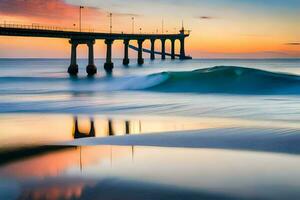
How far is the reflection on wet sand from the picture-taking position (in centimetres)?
804

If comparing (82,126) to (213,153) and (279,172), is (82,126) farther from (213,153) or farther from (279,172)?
(279,172)

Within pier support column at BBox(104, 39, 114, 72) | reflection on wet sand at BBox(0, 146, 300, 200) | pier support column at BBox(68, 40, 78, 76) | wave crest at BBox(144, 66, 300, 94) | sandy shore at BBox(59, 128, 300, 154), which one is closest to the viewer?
reflection on wet sand at BBox(0, 146, 300, 200)

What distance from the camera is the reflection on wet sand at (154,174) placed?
316 inches

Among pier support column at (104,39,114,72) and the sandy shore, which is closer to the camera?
the sandy shore

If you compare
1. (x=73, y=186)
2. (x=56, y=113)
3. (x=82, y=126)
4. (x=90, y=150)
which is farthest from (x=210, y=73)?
(x=73, y=186)

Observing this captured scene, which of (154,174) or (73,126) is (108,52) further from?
(154,174)

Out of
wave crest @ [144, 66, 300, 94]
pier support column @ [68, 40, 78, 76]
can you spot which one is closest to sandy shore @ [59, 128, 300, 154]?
wave crest @ [144, 66, 300, 94]

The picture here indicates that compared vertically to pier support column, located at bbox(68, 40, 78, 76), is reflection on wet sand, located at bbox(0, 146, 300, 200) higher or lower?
lower

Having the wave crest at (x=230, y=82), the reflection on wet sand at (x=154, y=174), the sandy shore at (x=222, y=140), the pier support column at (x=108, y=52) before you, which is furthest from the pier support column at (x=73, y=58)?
the reflection on wet sand at (x=154, y=174)

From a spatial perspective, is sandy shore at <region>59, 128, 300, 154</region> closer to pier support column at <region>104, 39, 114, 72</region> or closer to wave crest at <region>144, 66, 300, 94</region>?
wave crest at <region>144, 66, 300, 94</region>

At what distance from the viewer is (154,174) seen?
9469 mm

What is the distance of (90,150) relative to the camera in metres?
12.2

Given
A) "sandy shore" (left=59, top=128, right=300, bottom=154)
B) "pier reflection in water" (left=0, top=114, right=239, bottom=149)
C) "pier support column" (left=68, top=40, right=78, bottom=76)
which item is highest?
"pier support column" (left=68, top=40, right=78, bottom=76)

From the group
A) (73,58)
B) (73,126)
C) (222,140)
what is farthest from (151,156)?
(73,58)
